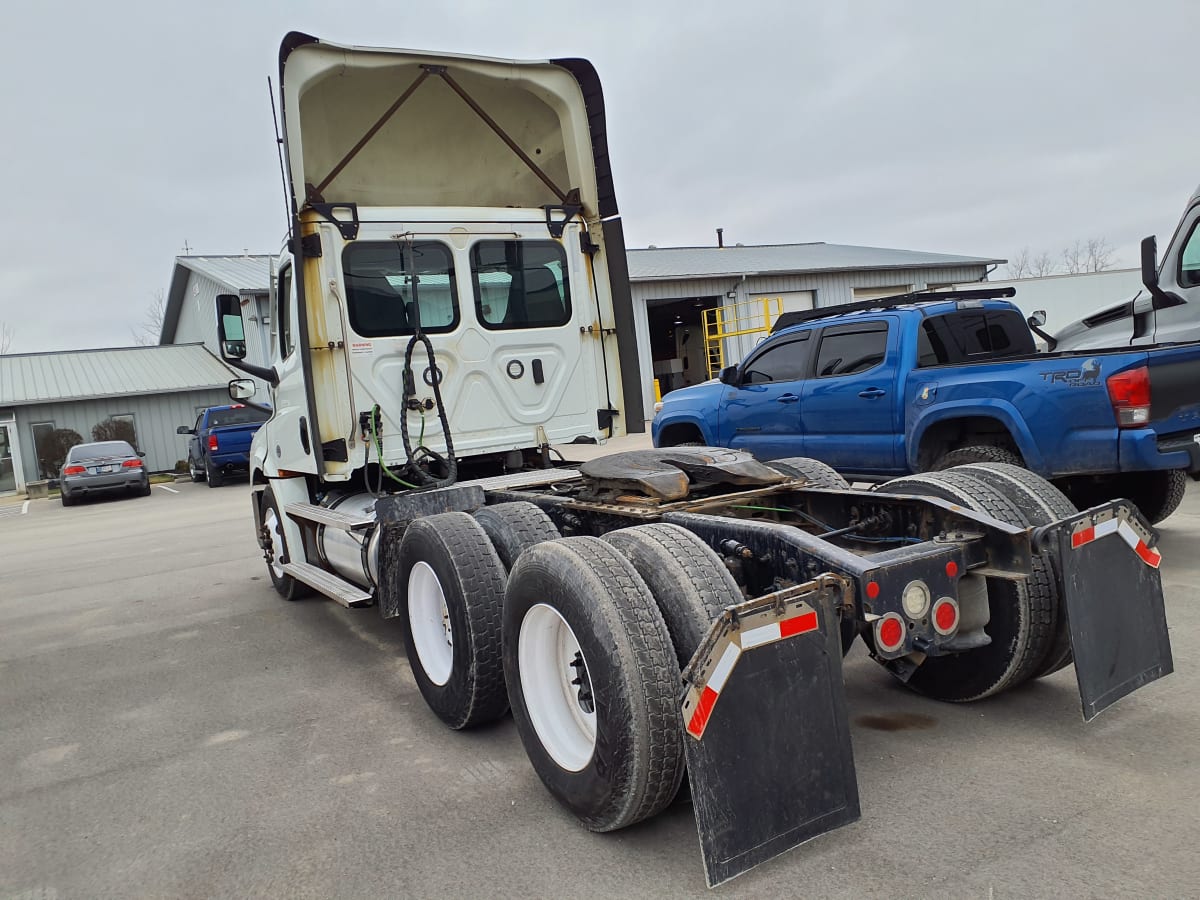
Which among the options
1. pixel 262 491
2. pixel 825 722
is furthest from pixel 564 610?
pixel 262 491

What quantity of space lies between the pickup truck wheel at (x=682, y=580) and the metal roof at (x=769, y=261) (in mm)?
21166

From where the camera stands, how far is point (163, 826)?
3.41 meters

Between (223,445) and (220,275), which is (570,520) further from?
(220,275)

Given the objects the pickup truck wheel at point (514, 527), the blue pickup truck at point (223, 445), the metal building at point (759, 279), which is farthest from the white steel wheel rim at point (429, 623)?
the metal building at point (759, 279)

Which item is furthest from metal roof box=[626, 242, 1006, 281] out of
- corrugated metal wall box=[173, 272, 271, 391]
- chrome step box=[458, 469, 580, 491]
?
chrome step box=[458, 469, 580, 491]

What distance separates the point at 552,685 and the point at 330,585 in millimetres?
2542

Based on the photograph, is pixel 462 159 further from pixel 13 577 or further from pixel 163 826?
pixel 13 577

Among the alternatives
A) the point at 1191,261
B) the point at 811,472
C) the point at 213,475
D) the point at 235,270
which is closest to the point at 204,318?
the point at 235,270

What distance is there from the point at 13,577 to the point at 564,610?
9.37 meters

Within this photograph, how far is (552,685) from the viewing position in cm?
337

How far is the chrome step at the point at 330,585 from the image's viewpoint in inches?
196

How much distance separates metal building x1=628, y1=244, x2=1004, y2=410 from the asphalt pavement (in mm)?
17942

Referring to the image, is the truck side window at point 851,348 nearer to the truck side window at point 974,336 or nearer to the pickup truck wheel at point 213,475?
the truck side window at point 974,336

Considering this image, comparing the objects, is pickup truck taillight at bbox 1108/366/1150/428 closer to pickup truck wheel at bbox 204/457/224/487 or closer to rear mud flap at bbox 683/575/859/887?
rear mud flap at bbox 683/575/859/887
